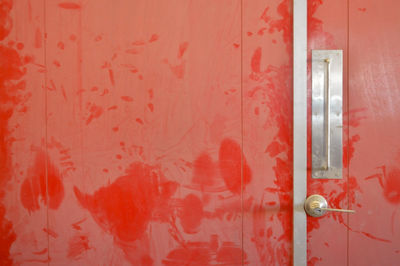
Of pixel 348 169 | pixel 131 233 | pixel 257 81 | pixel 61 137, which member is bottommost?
pixel 131 233

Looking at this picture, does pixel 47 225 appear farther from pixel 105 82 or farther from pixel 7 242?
pixel 105 82

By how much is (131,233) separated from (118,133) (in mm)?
367

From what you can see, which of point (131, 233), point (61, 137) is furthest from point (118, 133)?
point (131, 233)

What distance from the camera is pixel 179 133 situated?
36.2 inches

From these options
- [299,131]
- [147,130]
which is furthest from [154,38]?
[299,131]

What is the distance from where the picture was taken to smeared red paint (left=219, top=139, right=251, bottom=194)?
2.99 feet

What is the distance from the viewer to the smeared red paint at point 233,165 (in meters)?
0.91

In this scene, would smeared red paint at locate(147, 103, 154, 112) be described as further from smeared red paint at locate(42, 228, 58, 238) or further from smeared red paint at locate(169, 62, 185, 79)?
smeared red paint at locate(42, 228, 58, 238)

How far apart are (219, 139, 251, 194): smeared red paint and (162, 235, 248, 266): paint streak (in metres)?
0.20

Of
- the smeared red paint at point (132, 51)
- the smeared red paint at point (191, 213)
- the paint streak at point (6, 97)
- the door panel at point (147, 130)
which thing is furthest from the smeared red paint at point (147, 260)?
the smeared red paint at point (132, 51)

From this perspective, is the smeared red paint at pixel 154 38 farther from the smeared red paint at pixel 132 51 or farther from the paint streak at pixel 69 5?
the paint streak at pixel 69 5

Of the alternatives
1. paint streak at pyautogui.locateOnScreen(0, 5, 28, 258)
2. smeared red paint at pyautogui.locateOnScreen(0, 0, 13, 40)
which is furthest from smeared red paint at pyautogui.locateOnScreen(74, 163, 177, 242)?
smeared red paint at pyautogui.locateOnScreen(0, 0, 13, 40)

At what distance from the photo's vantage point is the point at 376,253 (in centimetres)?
89

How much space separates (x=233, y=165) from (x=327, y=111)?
0.37 metres
